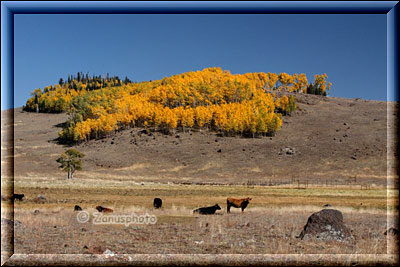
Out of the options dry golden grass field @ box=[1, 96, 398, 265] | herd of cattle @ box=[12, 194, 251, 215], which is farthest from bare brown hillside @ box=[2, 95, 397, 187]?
herd of cattle @ box=[12, 194, 251, 215]

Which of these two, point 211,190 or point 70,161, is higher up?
point 70,161

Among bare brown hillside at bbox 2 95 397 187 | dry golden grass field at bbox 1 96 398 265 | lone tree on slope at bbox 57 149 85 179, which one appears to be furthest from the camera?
bare brown hillside at bbox 2 95 397 187

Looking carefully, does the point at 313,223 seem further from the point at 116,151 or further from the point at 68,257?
the point at 116,151

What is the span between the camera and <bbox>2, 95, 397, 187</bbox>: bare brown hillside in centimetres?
8512

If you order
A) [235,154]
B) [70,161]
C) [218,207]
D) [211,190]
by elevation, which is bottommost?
[211,190]

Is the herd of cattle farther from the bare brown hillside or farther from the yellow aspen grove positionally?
the yellow aspen grove

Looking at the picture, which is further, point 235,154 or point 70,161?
point 235,154

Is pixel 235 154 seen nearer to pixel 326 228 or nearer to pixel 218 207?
pixel 218 207

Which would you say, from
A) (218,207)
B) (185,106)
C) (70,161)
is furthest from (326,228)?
(185,106)

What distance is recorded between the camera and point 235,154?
103750 mm

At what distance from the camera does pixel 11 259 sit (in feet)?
22.3

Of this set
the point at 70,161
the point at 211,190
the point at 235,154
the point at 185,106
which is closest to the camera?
the point at 211,190

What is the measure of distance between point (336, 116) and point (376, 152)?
44492mm

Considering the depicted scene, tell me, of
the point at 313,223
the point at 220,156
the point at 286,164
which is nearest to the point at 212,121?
the point at 220,156
